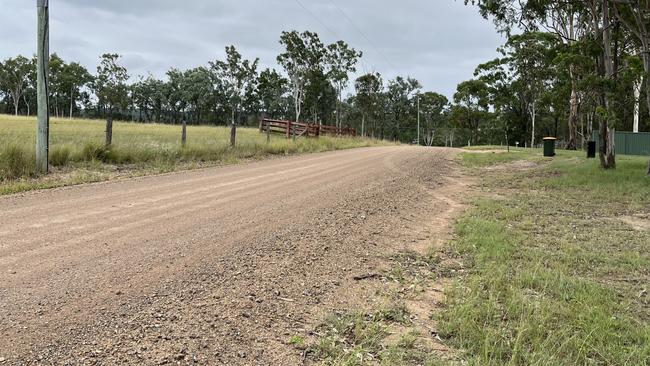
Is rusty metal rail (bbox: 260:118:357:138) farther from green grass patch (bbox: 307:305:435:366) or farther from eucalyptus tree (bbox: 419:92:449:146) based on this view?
eucalyptus tree (bbox: 419:92:449:146)

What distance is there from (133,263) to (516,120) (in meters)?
59.0

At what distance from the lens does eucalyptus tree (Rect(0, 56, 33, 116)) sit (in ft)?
268

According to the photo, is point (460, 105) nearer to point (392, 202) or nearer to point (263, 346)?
point (392, 202)

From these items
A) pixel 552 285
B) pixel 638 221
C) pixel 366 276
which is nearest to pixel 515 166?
pixel 638 221

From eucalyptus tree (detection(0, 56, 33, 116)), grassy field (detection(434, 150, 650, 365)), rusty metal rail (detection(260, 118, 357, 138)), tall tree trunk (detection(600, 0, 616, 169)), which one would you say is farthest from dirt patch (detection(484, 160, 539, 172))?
eucalyptus tree (detection(0, 56, 33, 116))

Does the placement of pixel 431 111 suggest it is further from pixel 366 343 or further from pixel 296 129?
pixel 366 343

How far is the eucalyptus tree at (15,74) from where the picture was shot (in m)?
81.6

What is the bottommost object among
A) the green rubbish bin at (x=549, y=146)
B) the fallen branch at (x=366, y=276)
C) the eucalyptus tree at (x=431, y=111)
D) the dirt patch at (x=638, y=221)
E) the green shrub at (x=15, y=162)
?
the fallen branch at (x=366, y=276)

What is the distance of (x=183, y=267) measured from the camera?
4.89m

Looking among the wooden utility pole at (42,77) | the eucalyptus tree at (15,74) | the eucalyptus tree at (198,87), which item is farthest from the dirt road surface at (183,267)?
the eucalyptus tree at (15,74)

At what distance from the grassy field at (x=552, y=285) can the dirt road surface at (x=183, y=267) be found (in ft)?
3.07

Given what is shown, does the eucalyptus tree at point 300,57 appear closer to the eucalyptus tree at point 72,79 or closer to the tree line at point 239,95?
the tree line at point 239,95

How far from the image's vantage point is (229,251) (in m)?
5.52

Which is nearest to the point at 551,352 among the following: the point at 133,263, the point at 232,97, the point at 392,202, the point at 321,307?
the point at 321,307
